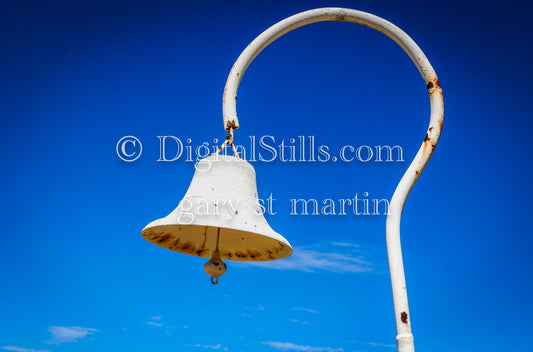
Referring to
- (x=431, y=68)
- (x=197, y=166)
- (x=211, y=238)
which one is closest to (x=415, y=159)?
(x=431, y=68)

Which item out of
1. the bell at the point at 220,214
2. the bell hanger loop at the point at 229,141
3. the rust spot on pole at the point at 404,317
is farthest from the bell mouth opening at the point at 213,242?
the rust spot on pole at the point at 404,317

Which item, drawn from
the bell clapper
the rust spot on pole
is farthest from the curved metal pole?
the bell clapper

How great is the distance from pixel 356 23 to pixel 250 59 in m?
0.82

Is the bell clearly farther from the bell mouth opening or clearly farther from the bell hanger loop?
the bell hanger loop

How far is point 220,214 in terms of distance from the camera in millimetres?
3494

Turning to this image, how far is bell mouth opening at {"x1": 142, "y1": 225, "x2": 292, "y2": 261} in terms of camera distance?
13.7ft

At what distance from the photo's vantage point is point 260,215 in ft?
12.3

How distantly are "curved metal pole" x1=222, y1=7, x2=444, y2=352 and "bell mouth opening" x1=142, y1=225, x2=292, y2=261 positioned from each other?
1.13 m

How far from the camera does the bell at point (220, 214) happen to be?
138 inches

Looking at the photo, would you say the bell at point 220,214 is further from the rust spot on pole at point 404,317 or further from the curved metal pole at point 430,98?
the rust spot on pole at point 404,317

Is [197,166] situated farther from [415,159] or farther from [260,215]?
[415,159]

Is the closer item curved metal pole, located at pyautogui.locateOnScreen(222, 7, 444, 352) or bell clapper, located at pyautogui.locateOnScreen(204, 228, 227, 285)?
curved metal pole, located at pyautogui.locateOnScreen(222, 7, 444, 352)

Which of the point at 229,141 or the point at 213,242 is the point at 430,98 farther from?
the point at 213,242

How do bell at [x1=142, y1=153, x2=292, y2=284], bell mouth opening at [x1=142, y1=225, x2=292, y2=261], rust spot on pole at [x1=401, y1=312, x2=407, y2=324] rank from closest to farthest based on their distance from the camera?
rust spot on pole at [x1=401, y1=312, x2=407, y2=324]
bell at [x1=142, y1=153, x2=292, y2=284]
bell mouth opening at [x1=142, y1=225, x2=292, y2=261]
